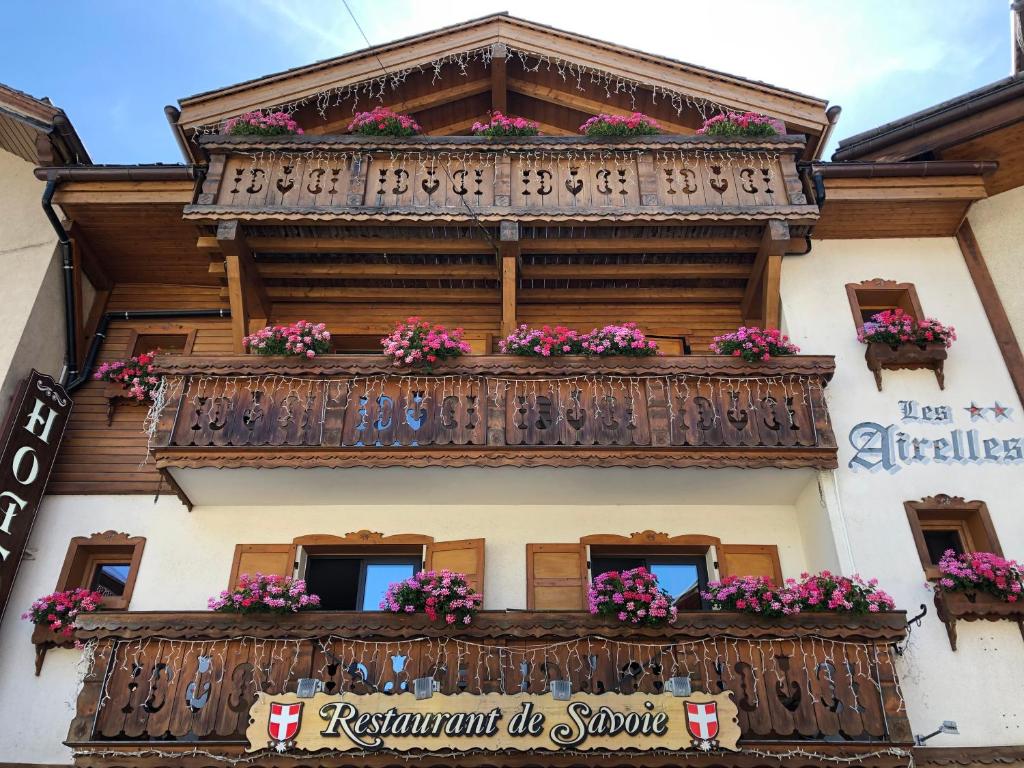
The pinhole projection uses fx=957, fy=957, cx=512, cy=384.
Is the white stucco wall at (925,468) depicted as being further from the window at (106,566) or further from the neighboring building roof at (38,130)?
the neighboring building roof at (38,130)

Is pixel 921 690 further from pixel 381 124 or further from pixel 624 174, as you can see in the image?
pixel 381 124

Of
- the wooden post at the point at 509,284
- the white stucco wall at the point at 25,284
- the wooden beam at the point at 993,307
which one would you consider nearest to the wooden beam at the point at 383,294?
the wooden post at the point at 509,284

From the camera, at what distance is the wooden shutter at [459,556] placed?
11875 mm

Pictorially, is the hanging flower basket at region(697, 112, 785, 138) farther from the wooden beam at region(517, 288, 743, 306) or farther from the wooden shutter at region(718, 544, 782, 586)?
the wooden shutter at region(718, 544, 782, 586)

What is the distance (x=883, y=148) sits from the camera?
14.1 meters

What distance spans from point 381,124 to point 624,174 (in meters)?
3.62

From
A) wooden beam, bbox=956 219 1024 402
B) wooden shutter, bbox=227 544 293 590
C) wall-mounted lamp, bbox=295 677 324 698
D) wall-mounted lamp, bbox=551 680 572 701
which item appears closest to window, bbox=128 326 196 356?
wooden shutter, bbox=227 544 293 590

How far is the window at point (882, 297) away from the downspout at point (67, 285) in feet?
36.1

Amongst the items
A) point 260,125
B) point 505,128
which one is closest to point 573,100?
point 505,128

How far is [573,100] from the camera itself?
1523 cm

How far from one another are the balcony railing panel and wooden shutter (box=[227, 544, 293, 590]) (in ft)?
5.59

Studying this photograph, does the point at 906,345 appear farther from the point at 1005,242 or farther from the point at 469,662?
the point at 469,662

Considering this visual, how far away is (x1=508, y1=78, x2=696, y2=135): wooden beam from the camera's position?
15148mm

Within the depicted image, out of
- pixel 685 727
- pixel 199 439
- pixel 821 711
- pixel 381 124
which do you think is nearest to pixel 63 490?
pixel 199 439
